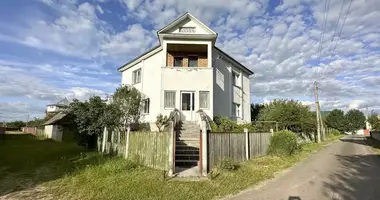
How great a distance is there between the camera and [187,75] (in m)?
19.2

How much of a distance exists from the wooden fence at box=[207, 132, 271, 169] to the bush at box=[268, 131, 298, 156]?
0.40 meters

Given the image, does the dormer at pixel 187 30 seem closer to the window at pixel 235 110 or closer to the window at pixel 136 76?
the window at pixel 136 76

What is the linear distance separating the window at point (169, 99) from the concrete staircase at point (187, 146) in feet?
6.72

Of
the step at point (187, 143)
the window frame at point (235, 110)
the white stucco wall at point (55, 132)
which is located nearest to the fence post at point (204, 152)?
the step at point (187, 143)

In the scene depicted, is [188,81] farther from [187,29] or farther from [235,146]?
[235,146]

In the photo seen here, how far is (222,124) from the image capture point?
17.9 m

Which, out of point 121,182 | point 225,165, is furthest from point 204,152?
point 121,182

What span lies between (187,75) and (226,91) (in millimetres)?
5102

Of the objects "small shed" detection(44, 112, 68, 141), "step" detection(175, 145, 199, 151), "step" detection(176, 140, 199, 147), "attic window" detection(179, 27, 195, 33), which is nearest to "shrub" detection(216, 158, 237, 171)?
"step" detection(175, 145, 199, 151)

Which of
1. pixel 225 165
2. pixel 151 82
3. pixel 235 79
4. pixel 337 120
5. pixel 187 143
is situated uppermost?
pixel 235 79

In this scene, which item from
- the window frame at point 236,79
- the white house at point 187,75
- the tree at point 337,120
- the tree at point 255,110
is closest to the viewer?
the white house at point 187,75

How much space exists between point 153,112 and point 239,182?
1242cm

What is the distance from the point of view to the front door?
1891 centimetres

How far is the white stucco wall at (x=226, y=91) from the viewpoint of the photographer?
21416 mm
